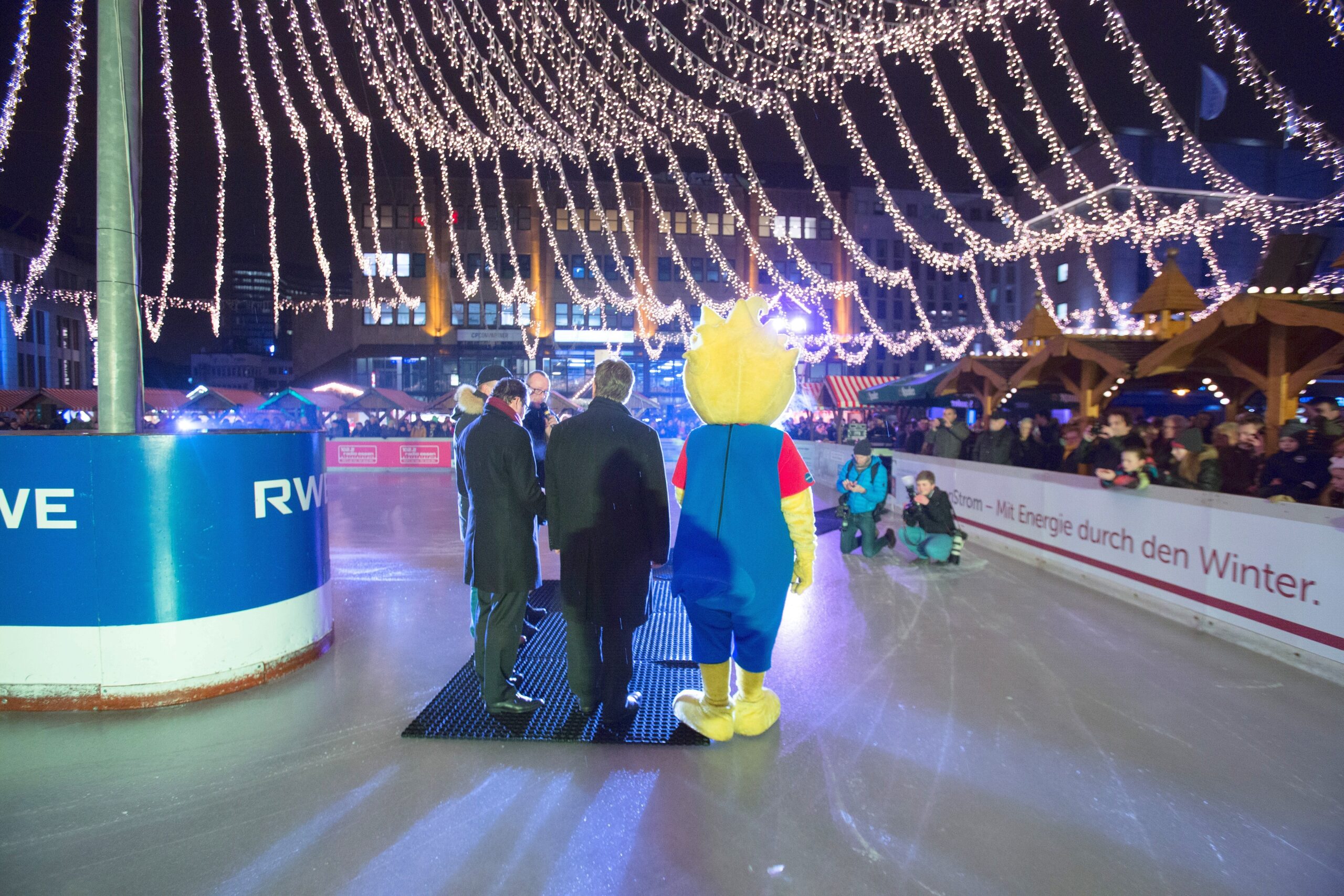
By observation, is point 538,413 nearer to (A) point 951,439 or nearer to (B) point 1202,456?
(B) point 1202,456

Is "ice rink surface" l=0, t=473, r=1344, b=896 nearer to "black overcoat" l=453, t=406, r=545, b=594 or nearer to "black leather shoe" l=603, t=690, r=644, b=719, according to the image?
"black leather shoe" l=603, t=690, r=644, b=719

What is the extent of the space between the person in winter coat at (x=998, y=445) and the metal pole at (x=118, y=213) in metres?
9.57

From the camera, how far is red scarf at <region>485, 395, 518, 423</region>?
3629mm

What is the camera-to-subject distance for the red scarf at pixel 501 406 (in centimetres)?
363

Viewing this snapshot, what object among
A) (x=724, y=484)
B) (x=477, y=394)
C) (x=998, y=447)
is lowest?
(x=998, y=447)

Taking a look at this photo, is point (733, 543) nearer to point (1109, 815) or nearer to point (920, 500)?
point (1109, 815)

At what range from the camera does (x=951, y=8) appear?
819 cm

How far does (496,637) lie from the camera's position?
3.61 metres

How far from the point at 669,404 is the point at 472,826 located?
3710 centimetres

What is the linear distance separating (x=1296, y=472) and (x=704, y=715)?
222 inches

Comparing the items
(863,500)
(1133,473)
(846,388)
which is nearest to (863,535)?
(863,500)

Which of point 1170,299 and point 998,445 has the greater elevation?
point 1170,299

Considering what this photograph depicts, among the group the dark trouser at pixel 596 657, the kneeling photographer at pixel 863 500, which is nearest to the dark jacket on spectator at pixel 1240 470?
the kneeling photographer at pixel 863 500

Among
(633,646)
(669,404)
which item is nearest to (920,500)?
(633,646)
